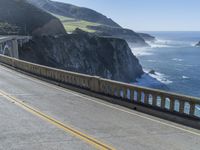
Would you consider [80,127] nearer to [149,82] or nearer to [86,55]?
[86,55]

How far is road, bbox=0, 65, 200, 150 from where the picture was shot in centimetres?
826

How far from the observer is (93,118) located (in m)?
10.9

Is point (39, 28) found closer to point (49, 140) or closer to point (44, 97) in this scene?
point (44, 97)

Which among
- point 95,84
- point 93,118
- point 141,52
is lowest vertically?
point 141,52

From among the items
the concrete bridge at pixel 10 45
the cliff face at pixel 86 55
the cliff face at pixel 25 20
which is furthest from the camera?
the cliff face at pixel 25 20

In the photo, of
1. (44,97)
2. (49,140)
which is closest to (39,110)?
(44,97)

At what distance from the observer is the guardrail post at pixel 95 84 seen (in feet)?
48.3

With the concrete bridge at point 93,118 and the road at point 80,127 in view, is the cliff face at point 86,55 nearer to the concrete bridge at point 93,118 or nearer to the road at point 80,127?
the concrete bridge at point 93,118

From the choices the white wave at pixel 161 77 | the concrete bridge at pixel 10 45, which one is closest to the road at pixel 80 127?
the concrete bridge at pixel 10 45

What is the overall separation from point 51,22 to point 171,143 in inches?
3580

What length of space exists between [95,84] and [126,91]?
6.82 feet

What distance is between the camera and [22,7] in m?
102

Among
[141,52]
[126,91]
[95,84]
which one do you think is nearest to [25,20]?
[141,52]

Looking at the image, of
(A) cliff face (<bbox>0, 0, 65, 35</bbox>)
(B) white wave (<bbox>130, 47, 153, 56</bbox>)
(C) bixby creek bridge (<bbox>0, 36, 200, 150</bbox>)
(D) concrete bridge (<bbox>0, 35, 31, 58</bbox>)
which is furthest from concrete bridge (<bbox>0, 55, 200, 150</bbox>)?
(B) white wave (<bbox>130, 47, 153, 56</bbox>)
